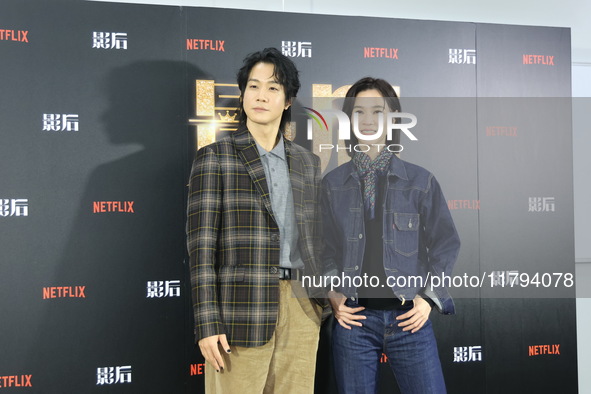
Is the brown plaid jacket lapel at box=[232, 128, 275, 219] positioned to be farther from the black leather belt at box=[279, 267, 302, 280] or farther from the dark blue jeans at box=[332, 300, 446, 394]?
the dark blue jeans at box=[332, 300, 446, 394]

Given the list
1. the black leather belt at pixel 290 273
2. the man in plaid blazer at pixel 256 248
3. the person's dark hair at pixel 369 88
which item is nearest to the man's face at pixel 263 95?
the man in plaid blazer at pixel 256 248

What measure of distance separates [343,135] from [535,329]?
1427 mm

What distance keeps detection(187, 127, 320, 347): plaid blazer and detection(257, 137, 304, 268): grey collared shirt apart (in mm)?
45

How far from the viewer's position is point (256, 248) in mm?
1843

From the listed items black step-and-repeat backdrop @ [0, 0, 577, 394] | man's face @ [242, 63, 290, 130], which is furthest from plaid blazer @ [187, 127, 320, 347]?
black step-and-repeat backdrop @ [0, 0, 577, 394]

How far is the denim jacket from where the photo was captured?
194 cm

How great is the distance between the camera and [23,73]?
2.34 meters

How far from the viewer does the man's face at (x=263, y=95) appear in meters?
1.95

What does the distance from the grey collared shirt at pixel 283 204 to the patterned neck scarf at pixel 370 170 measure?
26 cm

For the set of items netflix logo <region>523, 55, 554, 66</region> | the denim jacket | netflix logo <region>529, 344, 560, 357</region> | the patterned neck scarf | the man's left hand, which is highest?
netflix logo <region>523, 55, 554, 66</region>

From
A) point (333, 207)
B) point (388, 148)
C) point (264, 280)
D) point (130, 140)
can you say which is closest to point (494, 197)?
point (388, 148)

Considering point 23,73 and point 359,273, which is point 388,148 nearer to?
point 359,273

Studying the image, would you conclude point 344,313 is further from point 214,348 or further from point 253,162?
point 253,162

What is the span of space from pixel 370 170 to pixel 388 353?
0.63 m
